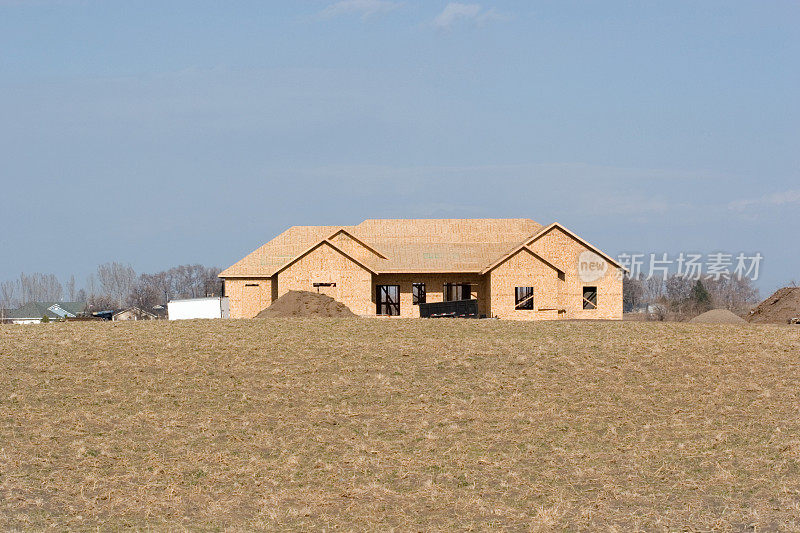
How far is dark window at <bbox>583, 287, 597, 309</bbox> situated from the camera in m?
49.4

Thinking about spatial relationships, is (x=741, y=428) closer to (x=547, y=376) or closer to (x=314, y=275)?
(x=547, y=376)

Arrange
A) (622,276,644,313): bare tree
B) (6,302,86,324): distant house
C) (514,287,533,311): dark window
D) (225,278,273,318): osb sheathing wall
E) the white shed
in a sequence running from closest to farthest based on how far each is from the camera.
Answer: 1. (514,287,533,311): dark window
2. the white shed
3. (225,278,273,318): osb sheathing wall
4. (6,302,86,324): distant house
5. (622,276,644,313): bare tree

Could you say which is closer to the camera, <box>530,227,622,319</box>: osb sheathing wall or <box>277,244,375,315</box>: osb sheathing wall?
<box>277,244,375,315</box>: osb sheathing wall

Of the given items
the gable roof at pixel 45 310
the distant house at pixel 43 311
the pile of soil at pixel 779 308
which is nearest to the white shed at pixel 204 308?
the pile of soil at pixel 779 308

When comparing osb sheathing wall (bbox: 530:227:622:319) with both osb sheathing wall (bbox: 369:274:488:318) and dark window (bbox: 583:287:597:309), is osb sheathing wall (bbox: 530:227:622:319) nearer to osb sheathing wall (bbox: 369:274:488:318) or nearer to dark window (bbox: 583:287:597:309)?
dark window (bbox: 583:287:597:309)

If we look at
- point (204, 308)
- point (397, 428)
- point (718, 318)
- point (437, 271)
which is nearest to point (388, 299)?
point (437, 271)

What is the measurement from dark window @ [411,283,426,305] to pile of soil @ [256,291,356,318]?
10194 millimetres

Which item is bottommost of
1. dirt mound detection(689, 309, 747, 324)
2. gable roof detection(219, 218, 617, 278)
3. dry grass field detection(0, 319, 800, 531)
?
dry grass field detection(0, 319, 800, 531)

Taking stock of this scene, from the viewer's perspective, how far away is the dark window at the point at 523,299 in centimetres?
4697

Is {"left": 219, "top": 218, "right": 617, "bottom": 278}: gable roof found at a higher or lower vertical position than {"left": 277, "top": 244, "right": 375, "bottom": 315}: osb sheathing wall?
higher

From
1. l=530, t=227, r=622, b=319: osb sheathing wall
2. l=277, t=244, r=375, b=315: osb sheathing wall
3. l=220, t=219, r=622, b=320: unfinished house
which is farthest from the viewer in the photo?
l=530, t=227, r=622, b=319: osb sheathing wall

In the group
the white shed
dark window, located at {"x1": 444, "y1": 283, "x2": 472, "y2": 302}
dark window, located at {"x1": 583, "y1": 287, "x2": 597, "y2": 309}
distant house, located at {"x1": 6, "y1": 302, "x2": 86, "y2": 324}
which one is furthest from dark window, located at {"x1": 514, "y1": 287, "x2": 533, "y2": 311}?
distant house, located at {"x1": 6, "y1": 302, "x2": 86, "y2": 324}

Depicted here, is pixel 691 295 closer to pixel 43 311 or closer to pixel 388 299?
pixel 388 299

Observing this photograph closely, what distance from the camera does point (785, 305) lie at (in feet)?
144
